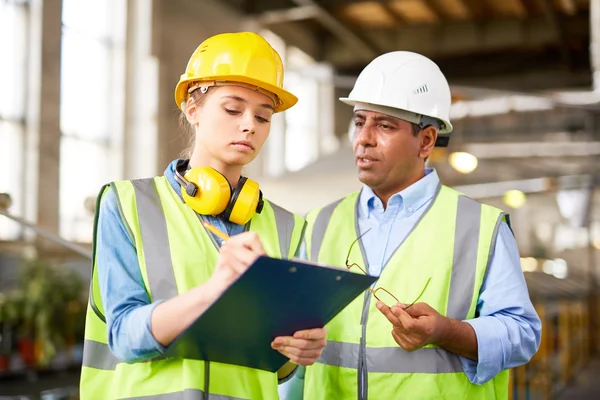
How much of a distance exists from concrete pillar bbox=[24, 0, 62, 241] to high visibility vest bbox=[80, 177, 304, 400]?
32.7ft

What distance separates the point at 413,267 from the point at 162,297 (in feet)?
2.87

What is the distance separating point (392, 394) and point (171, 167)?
3.07ft

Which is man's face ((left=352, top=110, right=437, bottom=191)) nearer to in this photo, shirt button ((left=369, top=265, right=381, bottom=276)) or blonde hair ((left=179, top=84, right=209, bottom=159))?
shirt button ((left=369, top=265, right=381, bottom=276))

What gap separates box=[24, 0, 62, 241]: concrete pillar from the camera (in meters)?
11.2

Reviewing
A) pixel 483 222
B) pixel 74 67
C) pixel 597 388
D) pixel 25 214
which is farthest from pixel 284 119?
pixel 483 222

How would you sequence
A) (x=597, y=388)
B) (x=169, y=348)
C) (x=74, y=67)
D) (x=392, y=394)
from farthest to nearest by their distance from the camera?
1. (x=74, y=67)
2. (x=597, y=388)
3. (x=392, y=394)
4. (x=169, y=348)

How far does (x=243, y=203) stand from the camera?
1.85 metres

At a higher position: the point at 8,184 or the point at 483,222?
the point at 8,184

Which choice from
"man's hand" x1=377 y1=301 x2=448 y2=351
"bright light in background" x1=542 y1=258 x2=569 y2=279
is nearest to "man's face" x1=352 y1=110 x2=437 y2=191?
"man's hand" x1=377 y1=301 x2=448 y2=351

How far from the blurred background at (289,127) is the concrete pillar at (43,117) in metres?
0.03

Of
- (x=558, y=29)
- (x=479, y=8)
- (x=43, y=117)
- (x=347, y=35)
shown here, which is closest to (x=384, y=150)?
(x=43, y=117)

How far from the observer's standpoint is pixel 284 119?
20031 mm

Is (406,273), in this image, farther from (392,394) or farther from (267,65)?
(267,65)

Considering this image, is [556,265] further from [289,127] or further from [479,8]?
[289,127]
